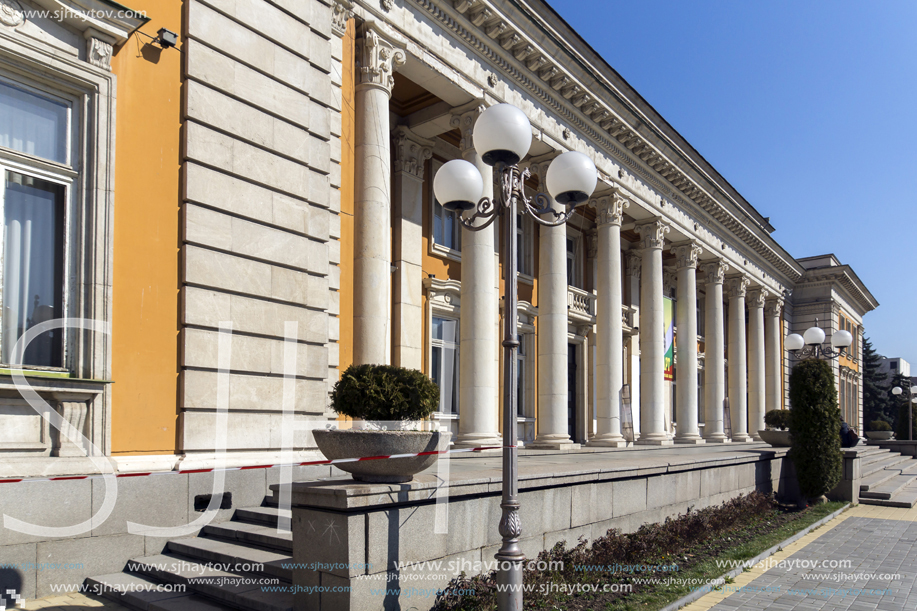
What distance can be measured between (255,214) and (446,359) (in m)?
10.6

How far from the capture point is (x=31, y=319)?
7.79 meters

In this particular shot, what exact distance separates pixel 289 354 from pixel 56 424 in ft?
10.6

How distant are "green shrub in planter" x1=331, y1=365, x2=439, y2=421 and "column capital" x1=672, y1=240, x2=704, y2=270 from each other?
77.3 feet

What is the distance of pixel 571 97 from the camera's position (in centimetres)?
1953

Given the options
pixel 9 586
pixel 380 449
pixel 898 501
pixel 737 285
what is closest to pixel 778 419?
pixel 898 501

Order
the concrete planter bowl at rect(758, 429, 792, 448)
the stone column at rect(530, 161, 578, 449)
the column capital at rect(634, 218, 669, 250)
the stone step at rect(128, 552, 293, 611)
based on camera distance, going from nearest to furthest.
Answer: the stone step at rect(128, 552, 293, 611)
the stone column at rect(530, 161, 578, 449)
the concrete planter bowl at rect(758, 429, 792, 448)
the column capital at rect(634, 218, 669, 250)

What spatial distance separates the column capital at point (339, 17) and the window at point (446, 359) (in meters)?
9.10

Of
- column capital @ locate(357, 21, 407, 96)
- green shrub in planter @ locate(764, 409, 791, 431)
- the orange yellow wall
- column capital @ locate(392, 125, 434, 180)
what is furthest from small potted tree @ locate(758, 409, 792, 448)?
the orange yellow wall

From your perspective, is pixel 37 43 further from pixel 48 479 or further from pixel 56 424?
pixel 48 479

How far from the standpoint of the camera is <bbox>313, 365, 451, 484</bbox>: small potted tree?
6.04 metres

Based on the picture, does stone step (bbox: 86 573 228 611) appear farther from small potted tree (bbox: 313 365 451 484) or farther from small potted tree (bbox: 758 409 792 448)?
small potted tree (bbox: 758 409 792 448)

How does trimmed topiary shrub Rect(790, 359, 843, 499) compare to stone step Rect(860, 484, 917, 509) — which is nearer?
trimmed topiary shrub Rect(790, 359, 843, 499)

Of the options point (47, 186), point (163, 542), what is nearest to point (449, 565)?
point (163, 542)

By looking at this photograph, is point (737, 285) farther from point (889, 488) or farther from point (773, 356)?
point (889, 488)
